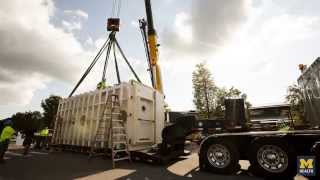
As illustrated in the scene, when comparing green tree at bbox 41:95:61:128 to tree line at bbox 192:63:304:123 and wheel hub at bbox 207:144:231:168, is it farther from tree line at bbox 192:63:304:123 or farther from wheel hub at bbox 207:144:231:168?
wheel hub at bbox 207:144:231:168

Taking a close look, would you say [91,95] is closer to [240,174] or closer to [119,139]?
[119,139]

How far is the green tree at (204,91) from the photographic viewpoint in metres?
31.3

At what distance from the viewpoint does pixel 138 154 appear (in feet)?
27.1

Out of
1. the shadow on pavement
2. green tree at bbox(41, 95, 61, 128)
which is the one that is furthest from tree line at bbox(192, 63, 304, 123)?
green tree at bbox(41, 95, 61, 128)

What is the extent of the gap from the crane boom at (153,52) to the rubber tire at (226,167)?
335 inches

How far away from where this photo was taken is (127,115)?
29.0ft

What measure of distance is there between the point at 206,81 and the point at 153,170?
2612 centimetres

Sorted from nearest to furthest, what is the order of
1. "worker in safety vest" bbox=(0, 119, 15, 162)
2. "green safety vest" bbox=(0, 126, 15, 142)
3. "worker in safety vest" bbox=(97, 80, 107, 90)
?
"worker in safety vest" bbox=(0, 119, 15, 162)
"green safety vest" bbox=(0, 126, 15, 142)
"worker in safety vest" bbox=(97, 80, 107, 90)

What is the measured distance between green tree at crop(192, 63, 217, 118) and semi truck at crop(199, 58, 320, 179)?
2452 cm

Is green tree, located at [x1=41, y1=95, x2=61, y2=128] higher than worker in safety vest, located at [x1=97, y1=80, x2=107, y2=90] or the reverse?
higher

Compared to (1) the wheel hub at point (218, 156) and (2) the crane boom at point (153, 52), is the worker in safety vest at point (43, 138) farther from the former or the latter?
(1) the wheel hub at point (218, 156)

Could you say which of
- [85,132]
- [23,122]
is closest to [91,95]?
[85,132]

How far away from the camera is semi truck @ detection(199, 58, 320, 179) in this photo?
5203 mm

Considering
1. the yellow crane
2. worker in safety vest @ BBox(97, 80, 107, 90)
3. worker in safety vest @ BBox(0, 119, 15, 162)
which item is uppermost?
the yellow crane
